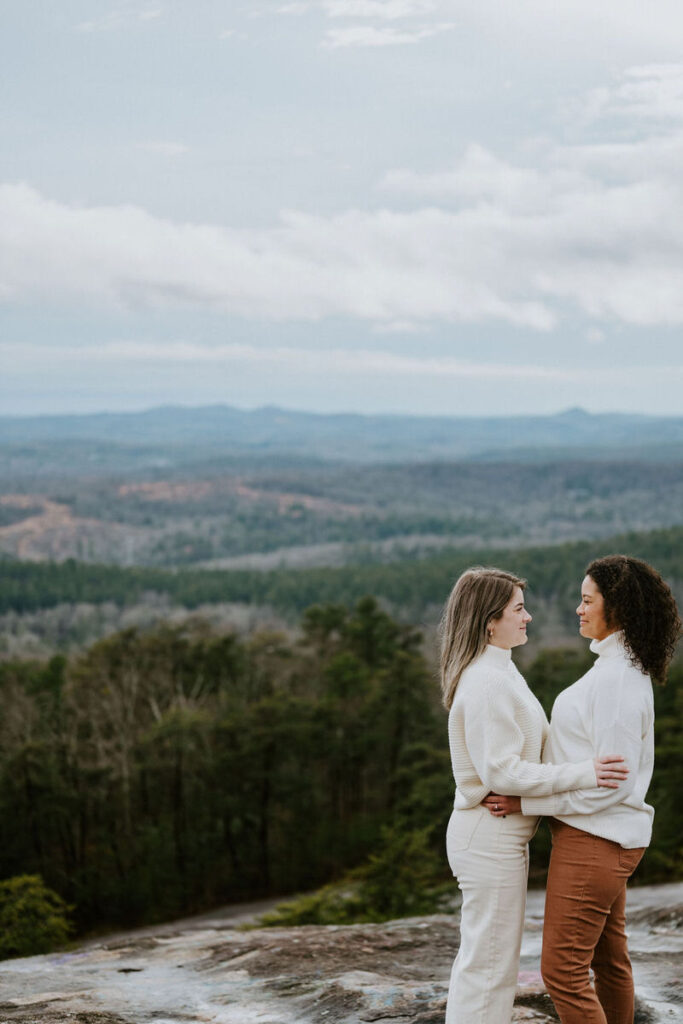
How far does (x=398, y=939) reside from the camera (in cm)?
934

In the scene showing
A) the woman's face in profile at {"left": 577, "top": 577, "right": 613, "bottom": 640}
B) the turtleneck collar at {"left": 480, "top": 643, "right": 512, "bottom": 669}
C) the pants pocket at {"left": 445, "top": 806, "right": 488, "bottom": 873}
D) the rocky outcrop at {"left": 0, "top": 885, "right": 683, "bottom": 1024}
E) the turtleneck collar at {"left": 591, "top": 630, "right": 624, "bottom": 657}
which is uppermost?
the woman's face in profile at {"left": 577, "top": 577, "right": 613, "bottom": 640}

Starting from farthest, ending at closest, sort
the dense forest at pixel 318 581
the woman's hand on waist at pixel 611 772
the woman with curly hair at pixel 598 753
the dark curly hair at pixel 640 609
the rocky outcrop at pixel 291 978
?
the dense forest at pixel 318 581, the rocky outcrop at pixel 291 978, the dark curly hair at pixel 640 609, the woman with curly hair at pixel 598 753, the woman's hand on waist at pixel 611 772

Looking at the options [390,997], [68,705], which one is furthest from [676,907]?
[68,705]

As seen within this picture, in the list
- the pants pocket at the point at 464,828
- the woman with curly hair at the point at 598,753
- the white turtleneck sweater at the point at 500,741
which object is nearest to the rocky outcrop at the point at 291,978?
the woman with curly hair at the point at 598,753

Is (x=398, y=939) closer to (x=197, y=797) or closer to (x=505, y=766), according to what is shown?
(x=505, y=766)

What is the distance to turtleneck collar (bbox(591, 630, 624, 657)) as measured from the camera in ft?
16.9

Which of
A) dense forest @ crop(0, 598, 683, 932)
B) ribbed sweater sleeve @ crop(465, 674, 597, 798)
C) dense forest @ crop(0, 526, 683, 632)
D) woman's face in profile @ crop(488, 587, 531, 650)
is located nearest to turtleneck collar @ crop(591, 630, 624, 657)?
woman's face in profile @ crop(488, 587, 531, 650)

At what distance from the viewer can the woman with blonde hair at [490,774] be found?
5008 mm

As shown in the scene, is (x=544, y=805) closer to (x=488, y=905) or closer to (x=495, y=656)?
(x=488, y=905)

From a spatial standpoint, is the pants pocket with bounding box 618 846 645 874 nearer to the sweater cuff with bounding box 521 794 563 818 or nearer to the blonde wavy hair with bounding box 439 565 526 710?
the sweater cuff with bounding box 521 794 563 818

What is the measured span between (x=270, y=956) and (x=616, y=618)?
537 cm

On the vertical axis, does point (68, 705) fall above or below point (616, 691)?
below

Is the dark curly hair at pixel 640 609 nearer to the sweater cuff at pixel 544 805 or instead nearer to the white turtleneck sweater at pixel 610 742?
the white turtleneck sweater at pixel 610 742

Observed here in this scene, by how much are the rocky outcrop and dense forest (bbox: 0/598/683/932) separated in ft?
83.5
